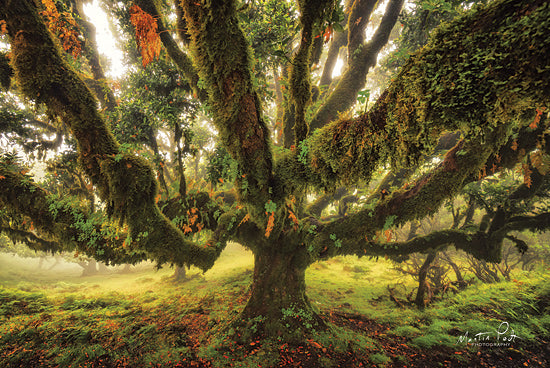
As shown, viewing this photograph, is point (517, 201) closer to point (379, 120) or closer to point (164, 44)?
point (379, 120)

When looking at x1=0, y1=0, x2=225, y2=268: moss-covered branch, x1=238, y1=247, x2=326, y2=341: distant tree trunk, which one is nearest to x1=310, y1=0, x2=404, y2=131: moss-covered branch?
x1=238, y1=247, x2=326, y2=341: distant tree trunk

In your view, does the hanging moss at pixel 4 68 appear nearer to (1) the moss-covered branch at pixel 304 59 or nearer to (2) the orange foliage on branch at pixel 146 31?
(2) the orange foliage on branch at pixel 146 31

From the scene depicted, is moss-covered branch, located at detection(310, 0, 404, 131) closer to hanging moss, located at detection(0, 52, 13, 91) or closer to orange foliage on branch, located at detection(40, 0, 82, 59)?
hanging moss, located at detection(0, 52, 13, 91)

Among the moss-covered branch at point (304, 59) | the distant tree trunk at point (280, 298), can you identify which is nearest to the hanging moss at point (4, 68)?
the moss-covered branch at point (304, 59)

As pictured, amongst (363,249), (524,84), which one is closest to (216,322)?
(363,249)

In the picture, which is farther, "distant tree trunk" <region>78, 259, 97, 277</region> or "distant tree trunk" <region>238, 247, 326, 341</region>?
"distant tree trunk" <region>78, 259, 97, 277</region>

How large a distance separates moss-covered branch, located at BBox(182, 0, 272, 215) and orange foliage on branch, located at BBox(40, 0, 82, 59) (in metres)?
5.34

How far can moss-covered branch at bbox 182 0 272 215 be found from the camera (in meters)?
2.29

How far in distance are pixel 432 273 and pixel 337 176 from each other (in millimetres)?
10943

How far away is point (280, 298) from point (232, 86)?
5543 millimetres

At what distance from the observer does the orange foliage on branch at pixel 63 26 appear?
5137mm

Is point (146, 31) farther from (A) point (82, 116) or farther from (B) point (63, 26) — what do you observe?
(B) point (63, 26)

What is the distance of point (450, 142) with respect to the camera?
6.75m

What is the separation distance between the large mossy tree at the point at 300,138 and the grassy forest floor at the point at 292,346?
104cm
